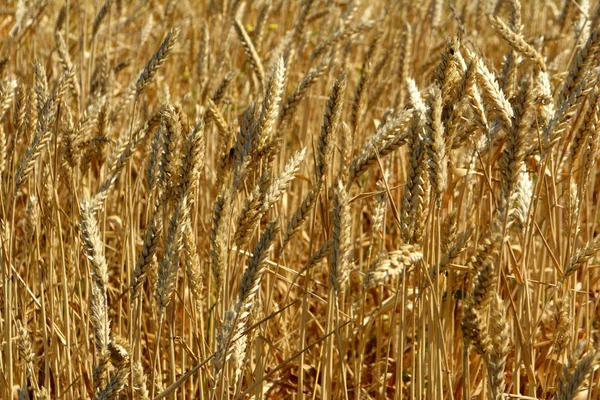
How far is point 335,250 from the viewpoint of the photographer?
43.4 inches

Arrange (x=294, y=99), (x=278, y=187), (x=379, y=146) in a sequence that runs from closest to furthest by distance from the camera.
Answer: (x=278, y=187) < (x=379, y=146) < (x=294, y=99)

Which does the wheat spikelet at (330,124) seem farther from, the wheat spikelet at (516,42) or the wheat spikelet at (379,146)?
the wheat spikelet at (516,42)

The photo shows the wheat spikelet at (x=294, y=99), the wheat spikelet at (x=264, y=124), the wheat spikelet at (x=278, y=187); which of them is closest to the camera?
the wheat spikelet at (x=278, y=187)

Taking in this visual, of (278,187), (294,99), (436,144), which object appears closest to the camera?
(436,144)

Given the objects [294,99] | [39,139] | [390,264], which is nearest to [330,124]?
[294,99]

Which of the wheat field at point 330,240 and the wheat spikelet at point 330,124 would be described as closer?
the wheat field at point 330,240

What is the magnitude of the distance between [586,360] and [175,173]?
78 centimetres

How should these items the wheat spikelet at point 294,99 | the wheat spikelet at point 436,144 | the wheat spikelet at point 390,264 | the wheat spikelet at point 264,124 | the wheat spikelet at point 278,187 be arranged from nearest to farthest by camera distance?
the wheat spikelet at point 390,264 → the wheat spikelet at point 436,144 → the wheat spikelet at point 278,187 → the wheat spikelet at point 264,124 → the wheat spikelet at point 294,99

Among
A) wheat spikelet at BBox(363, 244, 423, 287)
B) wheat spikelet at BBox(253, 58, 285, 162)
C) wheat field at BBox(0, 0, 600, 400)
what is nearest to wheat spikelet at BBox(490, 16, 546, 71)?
wheat field at BBox(0, 0, 600, 400)

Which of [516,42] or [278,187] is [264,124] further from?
[516,42]

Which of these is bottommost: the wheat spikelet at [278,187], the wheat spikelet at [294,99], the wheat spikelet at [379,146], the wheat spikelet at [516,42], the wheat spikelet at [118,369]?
the wheat spikelet at [118,369]

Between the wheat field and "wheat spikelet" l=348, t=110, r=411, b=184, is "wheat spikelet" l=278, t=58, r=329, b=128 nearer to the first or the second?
the wheat field

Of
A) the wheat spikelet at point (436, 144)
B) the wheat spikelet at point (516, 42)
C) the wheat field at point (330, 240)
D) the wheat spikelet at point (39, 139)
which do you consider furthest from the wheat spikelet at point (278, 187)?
the wheat spikelet at point (516, 42)

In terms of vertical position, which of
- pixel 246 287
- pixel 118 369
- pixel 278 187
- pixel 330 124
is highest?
pixel 330 124
